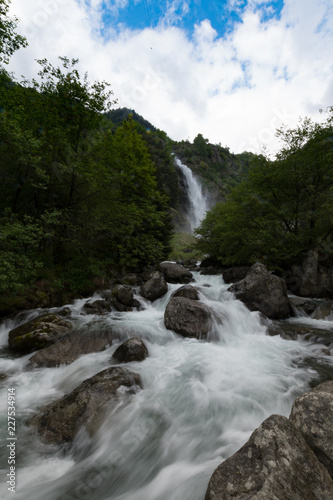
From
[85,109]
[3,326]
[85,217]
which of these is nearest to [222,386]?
[3,326]

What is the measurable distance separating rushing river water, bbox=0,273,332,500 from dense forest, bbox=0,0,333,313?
3656mm

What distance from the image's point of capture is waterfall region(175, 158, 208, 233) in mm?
56669

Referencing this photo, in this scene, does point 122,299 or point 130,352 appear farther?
point 122,299

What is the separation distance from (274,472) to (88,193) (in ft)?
40.2

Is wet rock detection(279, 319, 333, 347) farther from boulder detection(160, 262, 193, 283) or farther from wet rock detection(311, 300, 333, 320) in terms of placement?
boulder detection(160, 262, 193, 283)

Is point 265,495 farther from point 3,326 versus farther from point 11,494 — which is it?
point 3,326

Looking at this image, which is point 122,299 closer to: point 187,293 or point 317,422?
point 187,293

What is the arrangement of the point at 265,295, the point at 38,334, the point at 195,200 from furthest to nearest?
the point at 195,200, the point at 265,295, the point at 38,334

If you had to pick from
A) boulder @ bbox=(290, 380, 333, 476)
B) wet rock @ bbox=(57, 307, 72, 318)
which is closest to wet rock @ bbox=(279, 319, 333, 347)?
boulder @ bbox=(290, 380, 333, 476)

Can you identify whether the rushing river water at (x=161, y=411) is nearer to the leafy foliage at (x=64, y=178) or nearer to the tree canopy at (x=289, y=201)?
the leafy foliage at (x=64, y=178)

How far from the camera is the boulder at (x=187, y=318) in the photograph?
807cm

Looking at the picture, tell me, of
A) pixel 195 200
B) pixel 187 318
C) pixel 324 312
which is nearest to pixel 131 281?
pixel 187 318

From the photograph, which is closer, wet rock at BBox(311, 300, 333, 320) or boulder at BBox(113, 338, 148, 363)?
boulder at BBox(113, 338, 148, 363)

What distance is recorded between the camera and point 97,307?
971cm
